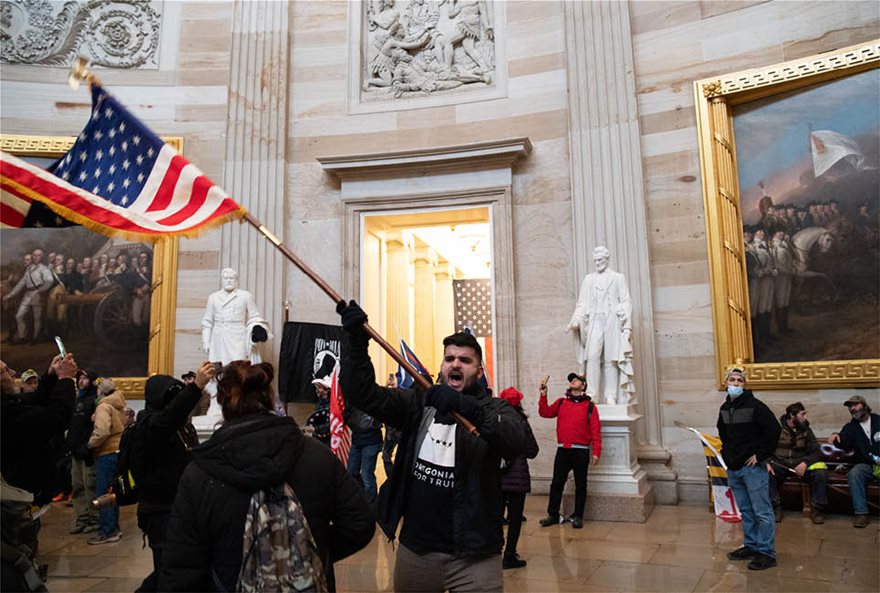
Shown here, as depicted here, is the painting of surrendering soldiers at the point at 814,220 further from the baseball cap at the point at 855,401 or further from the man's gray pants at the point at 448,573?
the man's gray pants at the point at 448,573

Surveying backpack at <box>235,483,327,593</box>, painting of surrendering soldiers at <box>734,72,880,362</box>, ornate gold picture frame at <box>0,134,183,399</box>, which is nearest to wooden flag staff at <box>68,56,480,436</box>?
backpack at <box>235,483,327,593</box>

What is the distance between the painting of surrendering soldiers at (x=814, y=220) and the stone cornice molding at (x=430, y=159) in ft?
11.4

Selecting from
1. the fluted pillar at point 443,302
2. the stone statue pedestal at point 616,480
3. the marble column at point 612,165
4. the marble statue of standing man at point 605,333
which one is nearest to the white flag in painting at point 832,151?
the marble column at point 612,165

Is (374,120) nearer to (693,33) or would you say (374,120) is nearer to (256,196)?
A: (256,196)

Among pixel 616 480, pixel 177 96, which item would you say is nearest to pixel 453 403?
pixel 616 480

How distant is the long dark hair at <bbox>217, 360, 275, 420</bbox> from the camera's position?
2.49m

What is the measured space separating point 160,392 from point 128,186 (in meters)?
1.33

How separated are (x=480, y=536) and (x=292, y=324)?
26.5 feet

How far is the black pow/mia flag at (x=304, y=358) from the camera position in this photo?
33.6ft

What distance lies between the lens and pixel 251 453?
233 cm

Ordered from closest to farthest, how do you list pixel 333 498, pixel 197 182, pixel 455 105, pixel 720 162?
pixel 333 498
pixel 197 182
pixel 720 162
pixel 455 105

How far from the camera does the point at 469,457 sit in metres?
2.87

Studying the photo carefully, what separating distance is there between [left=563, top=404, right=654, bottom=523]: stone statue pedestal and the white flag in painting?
4401mm

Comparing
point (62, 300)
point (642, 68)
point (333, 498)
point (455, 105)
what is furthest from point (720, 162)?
point (62, 300)
